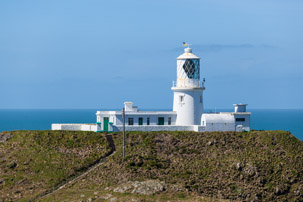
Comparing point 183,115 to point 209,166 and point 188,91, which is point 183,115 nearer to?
point 188,91

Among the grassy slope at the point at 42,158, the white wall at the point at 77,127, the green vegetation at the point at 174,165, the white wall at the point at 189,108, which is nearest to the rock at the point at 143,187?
the green vegetation at the point at 174,165

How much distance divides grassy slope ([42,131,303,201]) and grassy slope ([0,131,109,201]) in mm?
2195

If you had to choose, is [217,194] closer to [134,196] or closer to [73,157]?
[134,196]

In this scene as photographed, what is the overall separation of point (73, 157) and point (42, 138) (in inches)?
212

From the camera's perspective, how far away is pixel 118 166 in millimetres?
59094

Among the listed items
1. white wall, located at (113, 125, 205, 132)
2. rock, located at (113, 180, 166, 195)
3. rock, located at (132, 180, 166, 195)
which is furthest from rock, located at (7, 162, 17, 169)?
rock, located at (132, 180, 166, 195)

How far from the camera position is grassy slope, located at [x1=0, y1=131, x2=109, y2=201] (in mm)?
56500

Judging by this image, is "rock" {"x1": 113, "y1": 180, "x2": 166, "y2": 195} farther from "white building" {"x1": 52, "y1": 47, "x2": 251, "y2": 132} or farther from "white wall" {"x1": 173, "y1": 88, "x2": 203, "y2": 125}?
"white wall" {"x1": 173, "y1": 88, "x2": 203, "y2": 125}

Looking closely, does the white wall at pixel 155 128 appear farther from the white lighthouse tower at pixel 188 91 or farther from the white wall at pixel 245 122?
the white wall at pixel 245 122

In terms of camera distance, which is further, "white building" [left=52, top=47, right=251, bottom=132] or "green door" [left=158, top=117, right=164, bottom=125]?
"green door" [left=158, top=117, right=164, bottom=125]

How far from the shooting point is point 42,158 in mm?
60594

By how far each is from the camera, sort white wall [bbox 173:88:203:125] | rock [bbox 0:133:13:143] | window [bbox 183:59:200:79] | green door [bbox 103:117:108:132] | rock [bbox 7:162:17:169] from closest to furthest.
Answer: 1. rock [bbox 7:162:17:169]
2. rock [bbox 0:133:13:143]
3. green door [bbox 103:117:108:132]
4. white wall [bbox 173:88:203:125]
5. window [bbox 183:59:200:79]

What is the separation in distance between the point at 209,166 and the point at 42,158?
57.4 ft

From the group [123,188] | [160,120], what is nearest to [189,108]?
[160,120]
